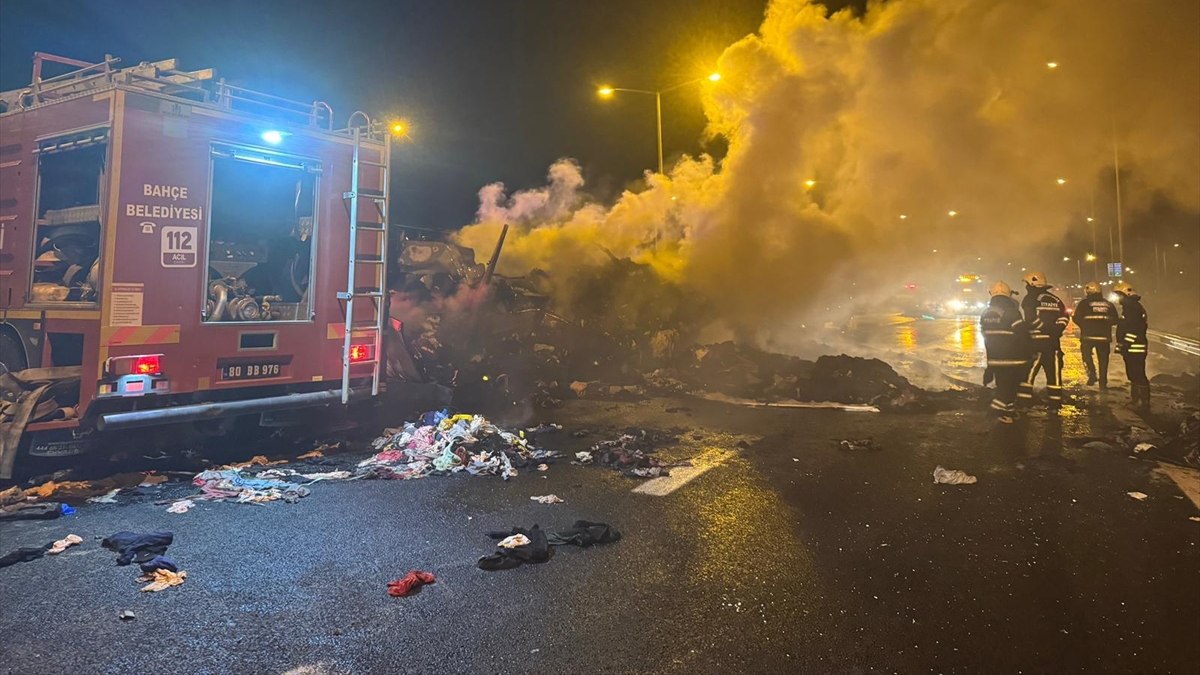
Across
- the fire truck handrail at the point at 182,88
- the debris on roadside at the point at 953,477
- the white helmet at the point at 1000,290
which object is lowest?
the debris on roadside at the point at 953,477

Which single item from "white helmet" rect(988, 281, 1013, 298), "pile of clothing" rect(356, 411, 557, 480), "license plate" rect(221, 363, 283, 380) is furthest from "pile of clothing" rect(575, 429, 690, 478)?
"white helmet" rect(988, 281, 1013, 298)

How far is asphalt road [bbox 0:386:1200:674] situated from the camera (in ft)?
8.56

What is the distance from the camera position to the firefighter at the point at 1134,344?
28.6 ft

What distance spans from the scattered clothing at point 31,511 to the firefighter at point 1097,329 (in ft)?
44.1

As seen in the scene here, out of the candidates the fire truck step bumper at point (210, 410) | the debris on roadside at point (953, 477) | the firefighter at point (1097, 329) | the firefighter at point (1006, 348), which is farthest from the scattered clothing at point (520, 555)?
the firefighter at point (1097, 329)

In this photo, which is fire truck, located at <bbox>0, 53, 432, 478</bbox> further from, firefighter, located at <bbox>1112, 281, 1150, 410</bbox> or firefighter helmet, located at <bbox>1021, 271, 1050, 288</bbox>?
firefighter, located at <bbox>1112, 281, 1150, 410</bbox>

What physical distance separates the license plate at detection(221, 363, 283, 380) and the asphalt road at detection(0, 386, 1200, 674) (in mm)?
1001

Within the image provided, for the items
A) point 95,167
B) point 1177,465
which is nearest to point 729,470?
point 1177,465

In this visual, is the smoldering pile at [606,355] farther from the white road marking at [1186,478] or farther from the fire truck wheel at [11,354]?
the fire truck wheel at [11,354]

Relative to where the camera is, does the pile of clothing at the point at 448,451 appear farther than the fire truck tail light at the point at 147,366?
Yes

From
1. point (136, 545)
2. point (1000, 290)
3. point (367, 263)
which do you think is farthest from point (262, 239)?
point (1000, 290)

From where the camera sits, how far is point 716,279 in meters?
14.7

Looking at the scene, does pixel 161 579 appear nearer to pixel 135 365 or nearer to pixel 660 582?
pixel 135 365

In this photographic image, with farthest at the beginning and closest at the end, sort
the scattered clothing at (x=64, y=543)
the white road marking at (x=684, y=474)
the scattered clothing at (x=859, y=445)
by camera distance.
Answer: the scattered clothing at (x=859, y=445)
the white road marking at (x=684, y=474)
the scattered clothing at (x=64, y=543)
